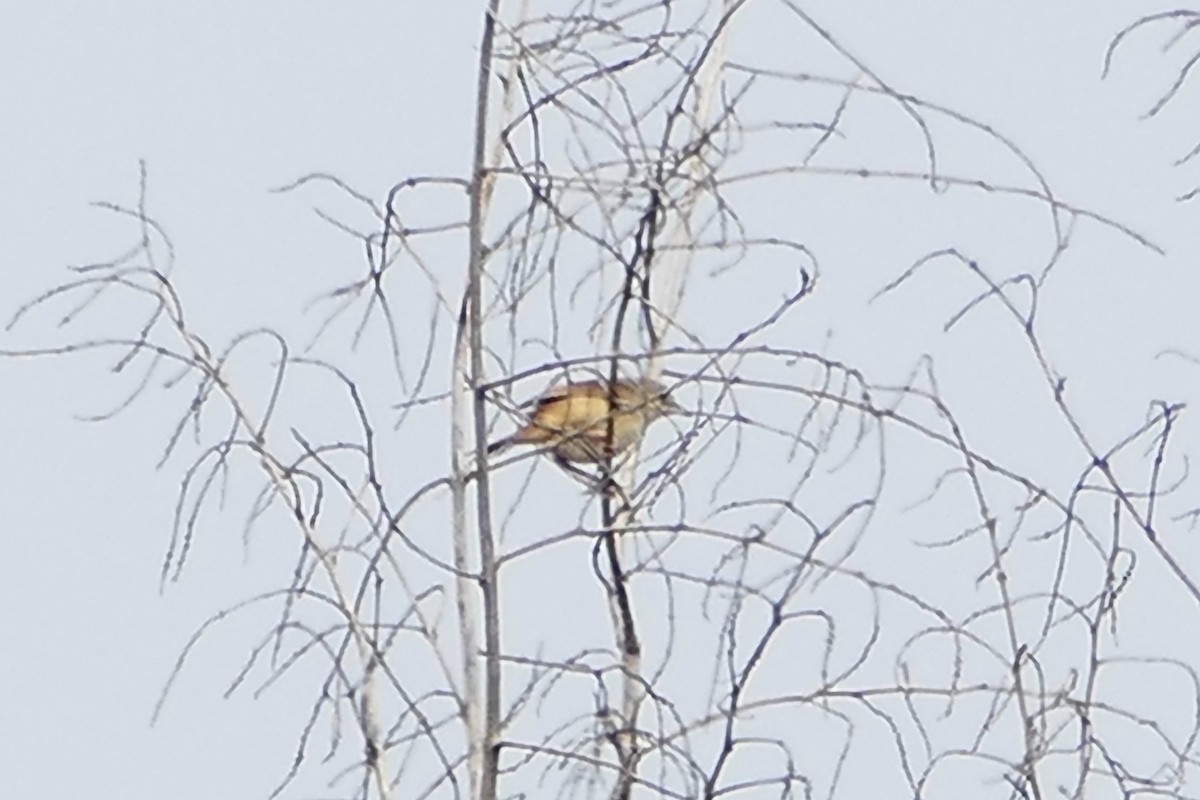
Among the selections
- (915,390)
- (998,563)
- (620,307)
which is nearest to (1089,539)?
(998,563)

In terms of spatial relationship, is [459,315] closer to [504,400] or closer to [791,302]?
[504,400]

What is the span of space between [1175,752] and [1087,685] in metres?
0.13

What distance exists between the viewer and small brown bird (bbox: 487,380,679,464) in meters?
2.85

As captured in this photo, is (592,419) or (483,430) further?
(592,419)

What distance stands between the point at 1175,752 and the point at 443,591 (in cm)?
94

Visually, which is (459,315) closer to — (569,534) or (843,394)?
(569,534)

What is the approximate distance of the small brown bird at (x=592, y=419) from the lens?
2850mm

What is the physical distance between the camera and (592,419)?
2.97 m

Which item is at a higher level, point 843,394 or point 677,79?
point 677,79

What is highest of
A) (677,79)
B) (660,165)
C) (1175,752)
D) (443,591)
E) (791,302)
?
(677,79)

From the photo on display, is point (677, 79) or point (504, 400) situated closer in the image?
point (504, 400)

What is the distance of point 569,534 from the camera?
9.04 feet

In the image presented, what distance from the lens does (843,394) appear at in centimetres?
271

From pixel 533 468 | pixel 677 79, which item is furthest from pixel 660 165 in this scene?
pixel 533 468
